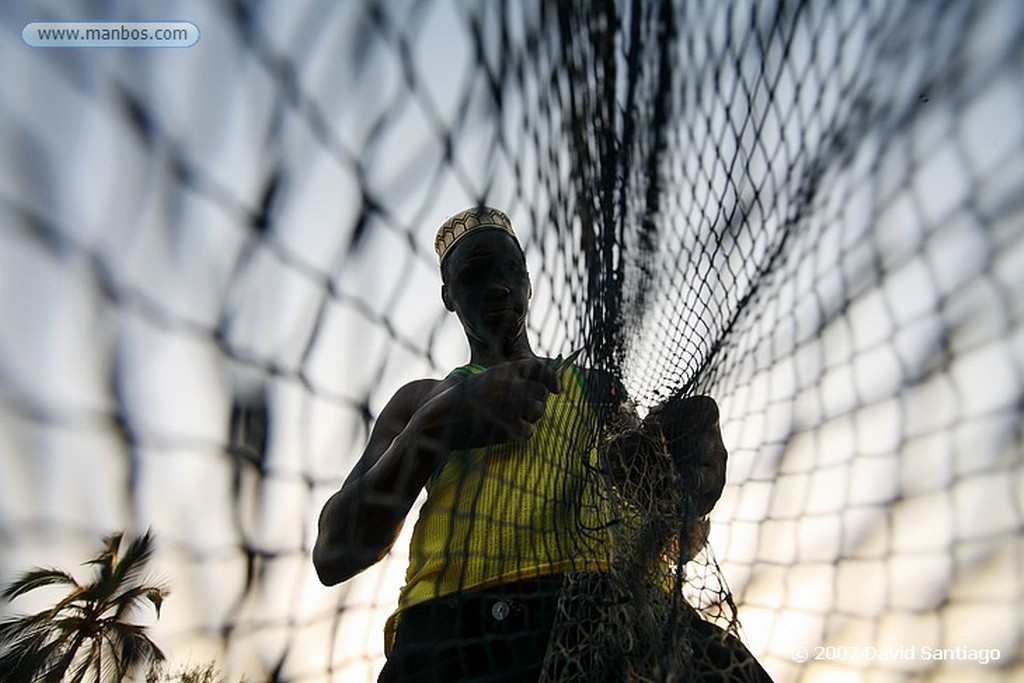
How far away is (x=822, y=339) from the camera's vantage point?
3.72ft

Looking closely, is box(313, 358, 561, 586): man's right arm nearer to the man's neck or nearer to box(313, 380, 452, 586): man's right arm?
box(313, 380, 452, 586): man's right arm

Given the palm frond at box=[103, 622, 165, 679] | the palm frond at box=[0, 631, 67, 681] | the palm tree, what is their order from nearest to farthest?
the palm tree < the palm frond at box=[0, 631, 67, 681] < the palm frond at box=[103, 622, 165, 679]

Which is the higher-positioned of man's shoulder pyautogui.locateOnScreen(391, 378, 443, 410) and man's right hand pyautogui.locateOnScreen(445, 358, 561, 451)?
man's shoulder pyautogui.locateOnScreen(391, 378, 443, 410)

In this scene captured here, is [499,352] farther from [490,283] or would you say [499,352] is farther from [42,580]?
[42,580]

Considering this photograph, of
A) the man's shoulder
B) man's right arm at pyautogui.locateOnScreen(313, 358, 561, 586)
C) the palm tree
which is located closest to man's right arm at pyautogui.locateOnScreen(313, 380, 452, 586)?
man's right arm at pyautogui.locateOnScreen(313, 358, 561, 586)

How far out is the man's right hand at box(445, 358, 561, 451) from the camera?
2.08 feet

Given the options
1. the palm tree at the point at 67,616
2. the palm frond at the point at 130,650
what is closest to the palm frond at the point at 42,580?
the palm tree at the point at 67,616

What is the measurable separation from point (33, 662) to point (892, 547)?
5.52ft

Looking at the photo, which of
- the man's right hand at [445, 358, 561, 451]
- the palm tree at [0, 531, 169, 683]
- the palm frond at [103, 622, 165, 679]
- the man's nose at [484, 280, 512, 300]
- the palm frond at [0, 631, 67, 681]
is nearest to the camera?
the man's right hand at [445, 358, 561, 451]

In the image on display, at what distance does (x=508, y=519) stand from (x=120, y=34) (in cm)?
54

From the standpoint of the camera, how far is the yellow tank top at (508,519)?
0.70 m

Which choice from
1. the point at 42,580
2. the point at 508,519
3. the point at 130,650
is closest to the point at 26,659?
the point at 42,580

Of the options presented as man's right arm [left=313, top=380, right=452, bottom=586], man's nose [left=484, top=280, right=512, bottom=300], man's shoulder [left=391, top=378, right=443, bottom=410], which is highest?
man's nose [left=484, top=280, right=512, bottom=300]

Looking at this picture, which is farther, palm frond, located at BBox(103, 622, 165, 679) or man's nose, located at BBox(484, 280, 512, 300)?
palm frond, located at BBox(103, 622, 165, 679)
